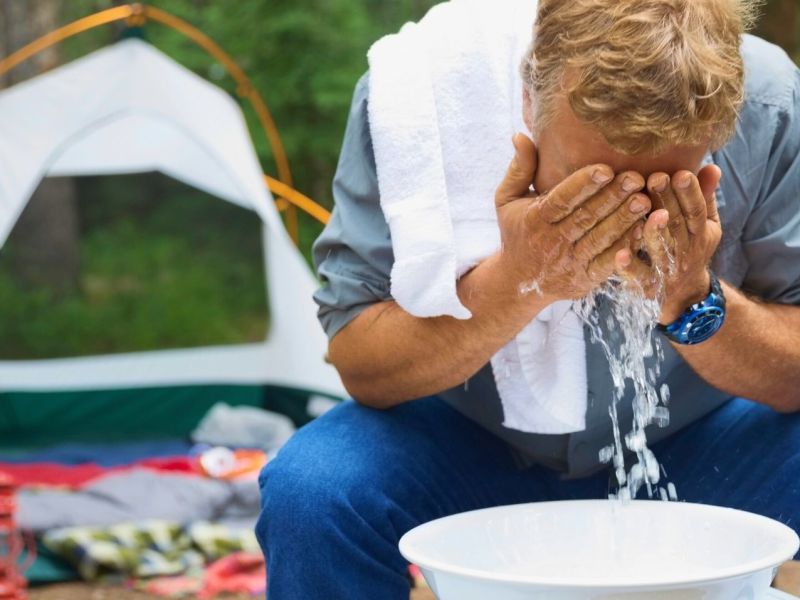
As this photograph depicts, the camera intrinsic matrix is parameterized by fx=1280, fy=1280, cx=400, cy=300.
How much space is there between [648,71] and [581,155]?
0.11 metres

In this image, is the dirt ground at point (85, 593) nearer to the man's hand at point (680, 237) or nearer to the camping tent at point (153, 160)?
the camping tent at point (153, 160)

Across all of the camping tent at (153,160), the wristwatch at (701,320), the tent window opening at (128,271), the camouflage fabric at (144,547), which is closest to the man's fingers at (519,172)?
the wristwatch at (701,320)

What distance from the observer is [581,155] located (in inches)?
53.5

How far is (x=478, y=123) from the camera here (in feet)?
5.51

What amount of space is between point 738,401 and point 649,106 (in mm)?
656

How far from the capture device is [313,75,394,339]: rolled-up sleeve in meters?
1.69

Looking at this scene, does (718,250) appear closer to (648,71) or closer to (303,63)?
(648,71)

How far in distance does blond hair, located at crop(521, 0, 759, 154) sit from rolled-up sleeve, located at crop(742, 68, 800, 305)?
1.13ft

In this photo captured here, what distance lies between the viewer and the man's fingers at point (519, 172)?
1408mm

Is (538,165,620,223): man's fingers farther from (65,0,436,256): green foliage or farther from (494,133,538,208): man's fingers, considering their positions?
(65,0,436,256): green foliage

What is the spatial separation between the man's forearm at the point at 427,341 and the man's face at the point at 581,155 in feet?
0.49

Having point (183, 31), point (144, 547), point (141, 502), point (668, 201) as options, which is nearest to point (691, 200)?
point (668, 201)

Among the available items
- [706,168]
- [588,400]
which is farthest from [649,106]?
[588,400]

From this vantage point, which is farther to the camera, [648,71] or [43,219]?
[43,219]
